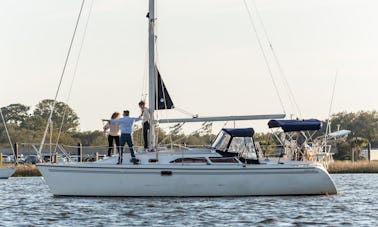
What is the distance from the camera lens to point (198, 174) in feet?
125

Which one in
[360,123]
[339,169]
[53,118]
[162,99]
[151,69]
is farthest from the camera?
[53,118]

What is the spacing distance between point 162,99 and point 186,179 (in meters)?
3.49

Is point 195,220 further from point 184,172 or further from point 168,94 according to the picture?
point 168,94

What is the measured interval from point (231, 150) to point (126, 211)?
6565 millimetres

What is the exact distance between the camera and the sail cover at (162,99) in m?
39.9

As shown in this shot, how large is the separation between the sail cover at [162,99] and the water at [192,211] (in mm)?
3817

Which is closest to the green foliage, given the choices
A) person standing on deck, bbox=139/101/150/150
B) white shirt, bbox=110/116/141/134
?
person standing on deck, bbox=139/101/150/150

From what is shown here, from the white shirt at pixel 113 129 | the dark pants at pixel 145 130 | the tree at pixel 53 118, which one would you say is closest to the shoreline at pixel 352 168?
the dark pants at pixel 145 130

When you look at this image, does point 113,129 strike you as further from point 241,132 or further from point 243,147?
point 243,147

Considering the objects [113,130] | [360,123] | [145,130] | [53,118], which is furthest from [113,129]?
[53,118]

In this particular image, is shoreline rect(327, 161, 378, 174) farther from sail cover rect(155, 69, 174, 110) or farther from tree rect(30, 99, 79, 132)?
tree rect(30, 99, 79, 132)

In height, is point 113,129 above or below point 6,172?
above

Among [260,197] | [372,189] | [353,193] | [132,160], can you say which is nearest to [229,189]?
[260,197]

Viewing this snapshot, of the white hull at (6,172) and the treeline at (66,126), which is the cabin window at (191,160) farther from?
the treeline at (66,126)
